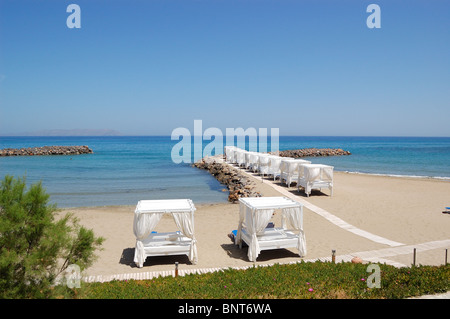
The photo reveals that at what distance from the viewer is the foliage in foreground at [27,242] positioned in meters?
4.23

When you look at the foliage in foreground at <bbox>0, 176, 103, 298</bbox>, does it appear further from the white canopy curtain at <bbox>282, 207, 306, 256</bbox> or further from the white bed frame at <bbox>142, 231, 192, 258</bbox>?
the white canopy curtain at <bbox>282, 207, 306, 256</bbox>

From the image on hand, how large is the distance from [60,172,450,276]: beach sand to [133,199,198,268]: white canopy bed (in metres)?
0.36

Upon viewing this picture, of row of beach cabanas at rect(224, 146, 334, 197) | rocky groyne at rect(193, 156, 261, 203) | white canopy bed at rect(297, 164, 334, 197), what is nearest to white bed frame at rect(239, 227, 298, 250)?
rocky groyne at rect(193, 156, 261, 203)

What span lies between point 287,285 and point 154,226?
4152 mm

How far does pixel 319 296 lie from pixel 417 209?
1207 centimetres

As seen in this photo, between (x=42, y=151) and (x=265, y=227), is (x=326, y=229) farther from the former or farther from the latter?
(x=42, y=151)

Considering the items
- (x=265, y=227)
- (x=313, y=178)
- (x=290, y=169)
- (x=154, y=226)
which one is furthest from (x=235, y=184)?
(x=154, y=226)

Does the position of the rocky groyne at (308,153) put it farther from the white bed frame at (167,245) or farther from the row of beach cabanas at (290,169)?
the white bed frame at (167,245)

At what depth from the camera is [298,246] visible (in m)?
9.23

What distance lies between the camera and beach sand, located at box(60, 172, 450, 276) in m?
8.98

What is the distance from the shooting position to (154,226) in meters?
8.72
